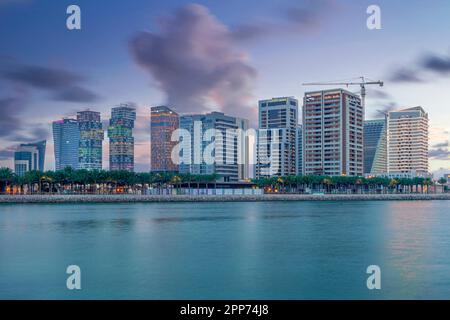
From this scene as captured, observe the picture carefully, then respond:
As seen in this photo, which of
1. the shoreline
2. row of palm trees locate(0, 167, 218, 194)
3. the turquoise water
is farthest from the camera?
row of palm trees locate(0, 167, 218, 194)

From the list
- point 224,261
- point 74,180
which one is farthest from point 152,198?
point 224,261

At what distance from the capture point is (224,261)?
3744 cm

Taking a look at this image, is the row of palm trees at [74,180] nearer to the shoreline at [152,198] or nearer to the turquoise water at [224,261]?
the shoreline at [152,198]

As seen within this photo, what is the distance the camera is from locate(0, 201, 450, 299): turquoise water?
91.9 feet

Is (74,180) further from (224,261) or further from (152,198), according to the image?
(224,261)

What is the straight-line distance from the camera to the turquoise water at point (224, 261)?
91.9 feet

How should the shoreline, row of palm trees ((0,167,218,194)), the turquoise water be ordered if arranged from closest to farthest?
the turquoise water
the shoreline
row of palm trees ((0,167,218,194))

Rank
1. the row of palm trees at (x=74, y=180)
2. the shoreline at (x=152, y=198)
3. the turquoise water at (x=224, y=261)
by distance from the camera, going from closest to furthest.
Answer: the turquoise water at (x=224, y=261) < the shoreline at (x=152, y=198) < the row of palm trees at (x=74, y=180)

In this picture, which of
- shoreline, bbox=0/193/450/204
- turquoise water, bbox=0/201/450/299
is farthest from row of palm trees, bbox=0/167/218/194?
turquoise water, bbox=0/201/450/299

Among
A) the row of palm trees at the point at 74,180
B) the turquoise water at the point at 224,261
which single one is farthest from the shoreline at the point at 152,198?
the turquoise water at the point at 224,261

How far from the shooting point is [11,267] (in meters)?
34.8

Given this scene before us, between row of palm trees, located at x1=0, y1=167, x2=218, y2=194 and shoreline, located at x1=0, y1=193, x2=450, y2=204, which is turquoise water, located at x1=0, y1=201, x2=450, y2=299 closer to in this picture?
shoreline, located at x1=0, y1=193, x2=450, y2=204
